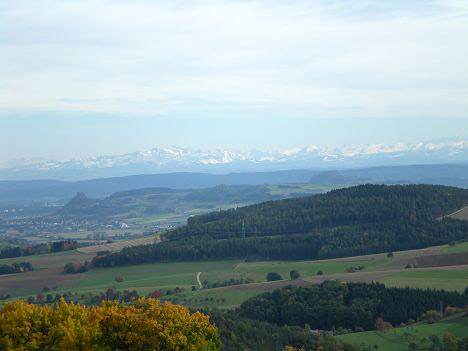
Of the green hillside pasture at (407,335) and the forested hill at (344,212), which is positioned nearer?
the green hillside pasture at (407,335)

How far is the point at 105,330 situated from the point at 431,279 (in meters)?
45.4

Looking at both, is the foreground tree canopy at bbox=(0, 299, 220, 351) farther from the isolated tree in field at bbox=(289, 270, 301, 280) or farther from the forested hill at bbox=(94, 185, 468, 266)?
the forested hill at bbox=(94, 185, 468, 266)

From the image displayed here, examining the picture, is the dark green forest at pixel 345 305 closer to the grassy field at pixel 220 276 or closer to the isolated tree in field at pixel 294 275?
the grassy field at pixel 220 276

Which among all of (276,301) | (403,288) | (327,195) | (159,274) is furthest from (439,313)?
(327,195)

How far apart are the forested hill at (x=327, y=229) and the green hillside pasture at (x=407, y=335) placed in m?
40.4

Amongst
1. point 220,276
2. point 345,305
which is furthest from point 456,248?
point 345,305

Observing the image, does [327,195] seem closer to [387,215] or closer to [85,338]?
[387,215]

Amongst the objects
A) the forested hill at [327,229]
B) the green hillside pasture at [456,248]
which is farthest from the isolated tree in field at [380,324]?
the forested hill at [327,229]

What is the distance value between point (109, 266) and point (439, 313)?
172ft

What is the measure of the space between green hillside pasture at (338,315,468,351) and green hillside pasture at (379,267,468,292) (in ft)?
36.8

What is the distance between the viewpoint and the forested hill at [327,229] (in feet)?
329

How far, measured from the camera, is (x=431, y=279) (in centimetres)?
7262

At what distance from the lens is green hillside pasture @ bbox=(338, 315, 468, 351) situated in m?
52.1

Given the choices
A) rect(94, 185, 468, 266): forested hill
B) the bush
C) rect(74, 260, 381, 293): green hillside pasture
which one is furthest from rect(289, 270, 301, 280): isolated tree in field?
the bush
